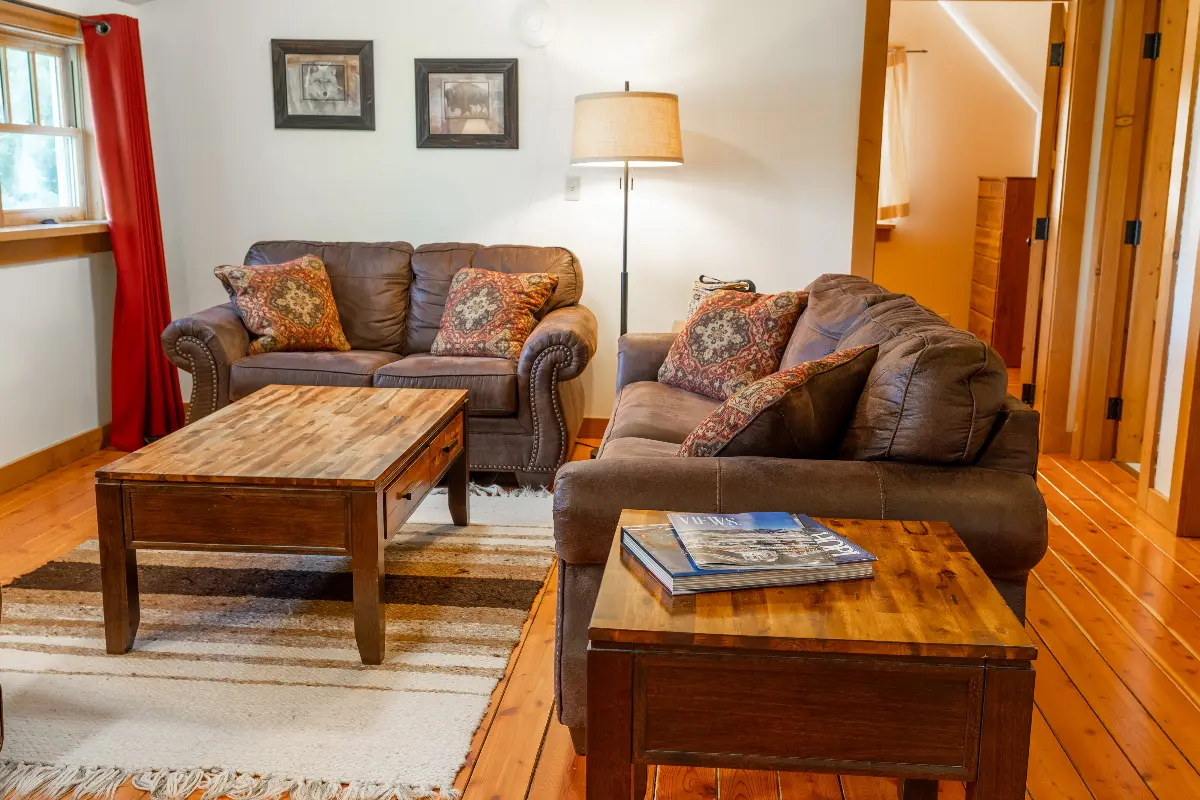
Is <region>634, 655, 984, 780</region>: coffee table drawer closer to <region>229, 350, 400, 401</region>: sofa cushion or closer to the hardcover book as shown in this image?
the hardcover book

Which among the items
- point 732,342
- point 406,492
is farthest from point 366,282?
point 406,492

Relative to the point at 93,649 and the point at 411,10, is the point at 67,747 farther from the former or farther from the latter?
the point at 411,10

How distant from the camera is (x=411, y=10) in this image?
4.88m

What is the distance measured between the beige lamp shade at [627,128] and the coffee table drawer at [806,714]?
3095 mm

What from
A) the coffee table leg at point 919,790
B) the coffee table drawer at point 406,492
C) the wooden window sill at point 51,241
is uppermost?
the wooden window sill at point 51,241

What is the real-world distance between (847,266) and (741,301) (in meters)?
1.39

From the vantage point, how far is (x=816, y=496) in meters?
2.06

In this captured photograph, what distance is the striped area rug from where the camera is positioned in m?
2.18

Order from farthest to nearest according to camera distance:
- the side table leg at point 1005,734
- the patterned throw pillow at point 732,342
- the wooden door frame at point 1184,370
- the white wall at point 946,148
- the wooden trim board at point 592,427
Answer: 1. the white wall at point 946,148
2. the wooden trim board at point 592,427
3. the wooden door frame at point 1184,370
4. the patterned throw pillow at point 732,342
5. the side table leg at point 1005,734

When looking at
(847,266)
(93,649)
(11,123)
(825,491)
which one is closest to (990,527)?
(825,491)

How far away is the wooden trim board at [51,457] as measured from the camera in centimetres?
414

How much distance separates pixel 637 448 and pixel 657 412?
529mm

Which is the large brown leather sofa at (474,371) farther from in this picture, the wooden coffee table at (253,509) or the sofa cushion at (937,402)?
the sofa cushion at (937,402)

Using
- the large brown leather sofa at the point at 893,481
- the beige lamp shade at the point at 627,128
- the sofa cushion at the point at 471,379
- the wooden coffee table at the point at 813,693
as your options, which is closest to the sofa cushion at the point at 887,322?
the large brown leather sofa at the point at 893,481
